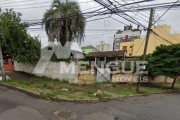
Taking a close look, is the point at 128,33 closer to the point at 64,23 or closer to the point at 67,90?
the point at 64,23

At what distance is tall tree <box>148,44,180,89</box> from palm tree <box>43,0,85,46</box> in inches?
292

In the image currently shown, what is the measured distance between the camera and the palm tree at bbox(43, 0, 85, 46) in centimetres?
1315

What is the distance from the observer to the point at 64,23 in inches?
528

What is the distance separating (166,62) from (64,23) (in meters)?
9.69

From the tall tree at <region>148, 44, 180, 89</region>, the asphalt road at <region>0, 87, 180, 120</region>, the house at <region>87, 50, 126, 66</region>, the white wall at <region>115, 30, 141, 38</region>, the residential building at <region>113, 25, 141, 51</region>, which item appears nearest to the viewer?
the asphalt road at <region>0, 87, 180, 120</region>

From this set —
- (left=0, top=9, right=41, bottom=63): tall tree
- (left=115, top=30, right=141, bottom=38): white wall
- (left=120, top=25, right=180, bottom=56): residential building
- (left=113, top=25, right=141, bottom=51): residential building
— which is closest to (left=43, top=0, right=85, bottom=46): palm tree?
(left=0, top=9, right=41, bottom=63): tall tree

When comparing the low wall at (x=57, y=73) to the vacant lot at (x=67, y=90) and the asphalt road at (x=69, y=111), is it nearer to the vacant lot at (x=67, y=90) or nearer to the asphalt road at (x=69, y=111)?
the vacant lot at (x=67, y=90)

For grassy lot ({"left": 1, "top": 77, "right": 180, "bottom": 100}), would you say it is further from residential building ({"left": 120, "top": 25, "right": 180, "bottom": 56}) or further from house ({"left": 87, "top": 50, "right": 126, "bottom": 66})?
Result: residential building ({"left": 120, "top": 25, "right": 180, "bottom": 56})

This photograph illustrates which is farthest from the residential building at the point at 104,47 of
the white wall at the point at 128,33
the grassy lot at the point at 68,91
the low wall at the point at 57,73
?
the grassy lot at the point at 68,91

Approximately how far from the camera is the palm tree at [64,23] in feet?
43.1

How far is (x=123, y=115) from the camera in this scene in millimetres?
5926

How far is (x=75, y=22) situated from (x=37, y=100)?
8.27 m

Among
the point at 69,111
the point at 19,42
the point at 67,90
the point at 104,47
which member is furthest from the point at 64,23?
the point at 104,47

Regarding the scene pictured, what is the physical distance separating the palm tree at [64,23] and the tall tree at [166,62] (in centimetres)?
742
